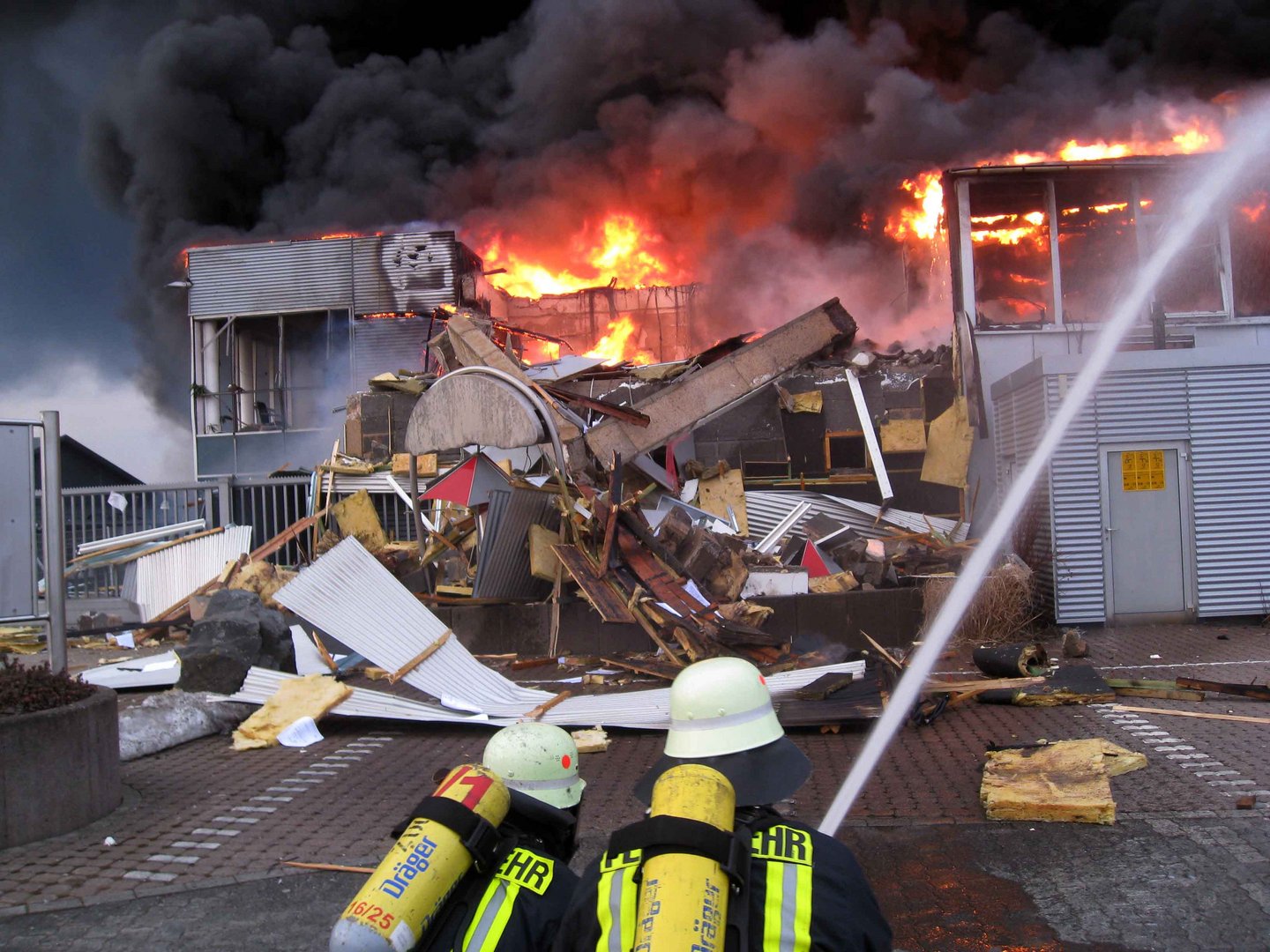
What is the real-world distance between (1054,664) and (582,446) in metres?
6.09

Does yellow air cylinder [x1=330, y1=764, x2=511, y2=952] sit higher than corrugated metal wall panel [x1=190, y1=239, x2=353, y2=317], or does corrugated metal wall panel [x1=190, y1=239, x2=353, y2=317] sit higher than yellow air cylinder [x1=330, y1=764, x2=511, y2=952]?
corrugated metal wall panel [x1=190, y1=239, x2=353, y2=317]

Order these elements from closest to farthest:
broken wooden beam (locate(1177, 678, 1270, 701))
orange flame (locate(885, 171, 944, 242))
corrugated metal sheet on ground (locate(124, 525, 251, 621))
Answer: broken wooden beam (locate(1177, 678, 1270, 701)) → corrugated metal sheet on ground (locate(124, 525, 251, 621)) → orange flame (locate(885, 171, 944, 242))

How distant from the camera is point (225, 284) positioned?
24.2 meters

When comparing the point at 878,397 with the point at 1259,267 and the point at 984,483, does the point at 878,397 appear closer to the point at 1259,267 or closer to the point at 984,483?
the point at 984,483

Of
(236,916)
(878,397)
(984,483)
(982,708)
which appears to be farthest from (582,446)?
(236,916)

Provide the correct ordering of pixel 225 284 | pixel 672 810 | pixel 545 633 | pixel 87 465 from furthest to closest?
A: 1. pixel 225 284
2. pixel 87 465
3. pixel 545 633
4. pixel 672 810

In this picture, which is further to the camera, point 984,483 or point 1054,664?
point 984,483

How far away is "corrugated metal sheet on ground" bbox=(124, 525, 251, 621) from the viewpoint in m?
12.7

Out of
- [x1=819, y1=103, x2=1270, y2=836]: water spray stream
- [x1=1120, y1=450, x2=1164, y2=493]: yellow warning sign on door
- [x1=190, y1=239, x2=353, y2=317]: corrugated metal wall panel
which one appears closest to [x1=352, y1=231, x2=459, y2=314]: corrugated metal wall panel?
[x1=190, y1=239, x2=353, y2=317]: corrugated metal wall panel

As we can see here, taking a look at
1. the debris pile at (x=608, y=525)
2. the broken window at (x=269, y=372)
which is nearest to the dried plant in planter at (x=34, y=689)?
the debris pile at (x=608, y=525)

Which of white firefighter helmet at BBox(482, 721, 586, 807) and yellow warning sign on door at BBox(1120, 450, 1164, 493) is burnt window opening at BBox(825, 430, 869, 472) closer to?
yellow warning sign on door at BBox(1120, 450, 1164, 493)

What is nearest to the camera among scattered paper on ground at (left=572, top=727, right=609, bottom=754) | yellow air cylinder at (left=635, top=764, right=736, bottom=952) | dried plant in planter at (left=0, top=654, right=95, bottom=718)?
yellow air cylinder at (left=635, top=764, right=736, bottom=952)

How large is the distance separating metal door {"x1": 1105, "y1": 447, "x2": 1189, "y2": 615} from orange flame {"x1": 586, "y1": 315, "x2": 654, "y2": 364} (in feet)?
45.9

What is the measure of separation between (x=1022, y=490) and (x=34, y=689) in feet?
30.3
